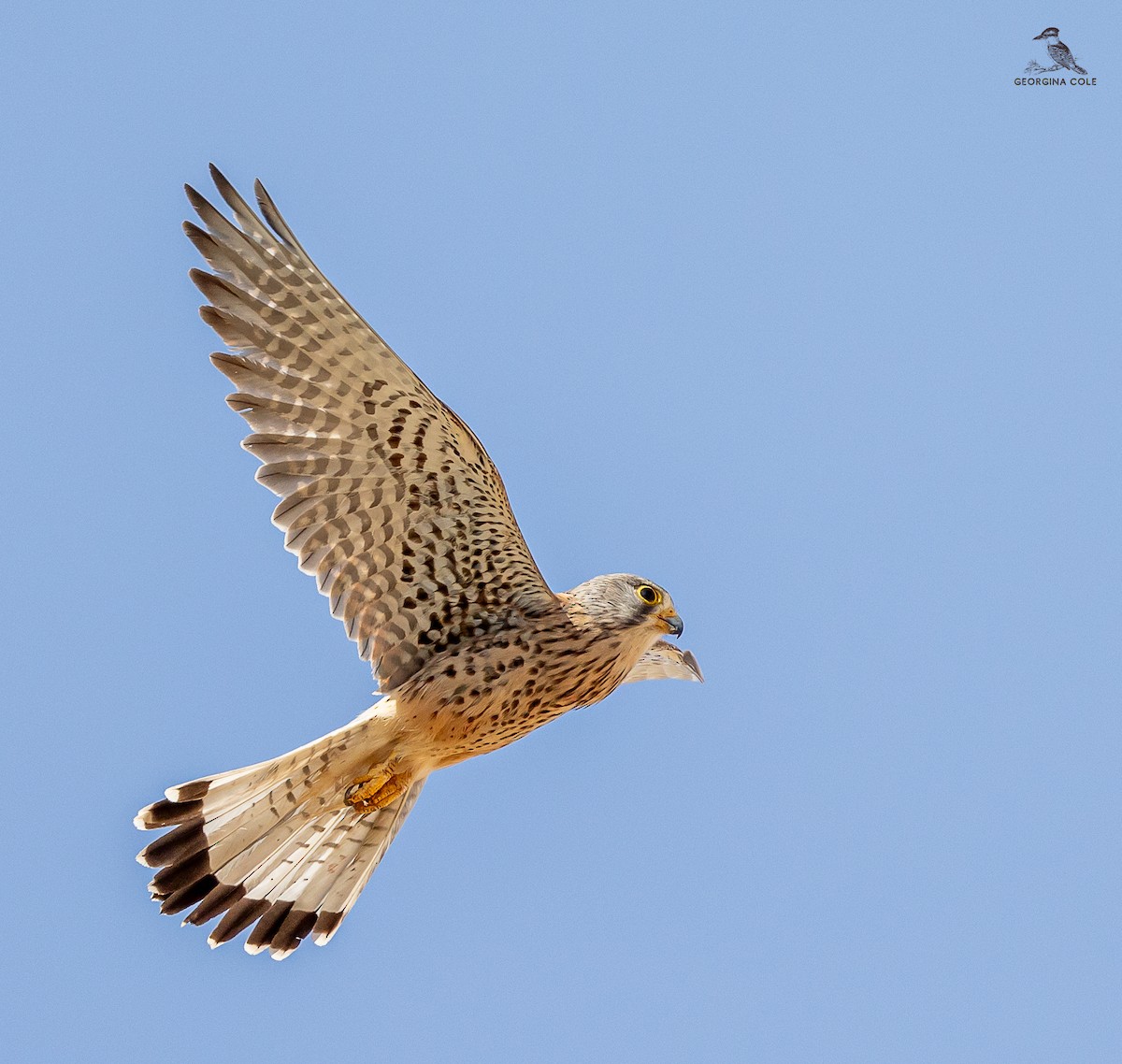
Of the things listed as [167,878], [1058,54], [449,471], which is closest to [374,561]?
[449,471]

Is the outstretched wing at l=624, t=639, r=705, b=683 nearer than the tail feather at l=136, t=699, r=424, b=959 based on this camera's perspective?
No

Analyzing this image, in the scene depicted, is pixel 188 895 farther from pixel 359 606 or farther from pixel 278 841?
pixel 359 606

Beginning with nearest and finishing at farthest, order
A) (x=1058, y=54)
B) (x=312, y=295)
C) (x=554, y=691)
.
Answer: (x=312, y=295), (x=554, y=691), (x=1058, y=54)

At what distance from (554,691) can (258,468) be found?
1.70 m

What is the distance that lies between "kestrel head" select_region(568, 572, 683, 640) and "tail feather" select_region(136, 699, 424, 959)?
3.61 feet

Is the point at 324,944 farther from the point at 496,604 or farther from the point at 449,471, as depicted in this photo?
the point at 449,471

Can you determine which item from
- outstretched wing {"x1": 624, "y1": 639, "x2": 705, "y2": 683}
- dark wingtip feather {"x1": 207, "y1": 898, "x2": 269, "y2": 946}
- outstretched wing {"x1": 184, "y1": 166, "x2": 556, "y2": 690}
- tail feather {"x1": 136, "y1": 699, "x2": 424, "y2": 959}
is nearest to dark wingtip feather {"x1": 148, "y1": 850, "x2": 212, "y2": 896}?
tail feather {"x1": 136, "y1": 699, "x2": 424, "y2": 959}

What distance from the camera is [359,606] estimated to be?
771cm

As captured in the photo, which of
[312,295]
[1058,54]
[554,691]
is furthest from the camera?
[1058,54]

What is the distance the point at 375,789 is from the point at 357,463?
1504 millimetres

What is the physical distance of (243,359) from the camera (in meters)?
7.28

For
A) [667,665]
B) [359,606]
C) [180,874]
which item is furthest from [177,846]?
[667,665]

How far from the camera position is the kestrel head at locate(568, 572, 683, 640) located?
26.2 feet

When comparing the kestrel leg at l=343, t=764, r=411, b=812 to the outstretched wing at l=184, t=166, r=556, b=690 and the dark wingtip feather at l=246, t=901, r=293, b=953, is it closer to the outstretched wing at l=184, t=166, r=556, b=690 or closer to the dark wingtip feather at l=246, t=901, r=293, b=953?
the outstretched wing at l=184, t=166, r=556, b=690
